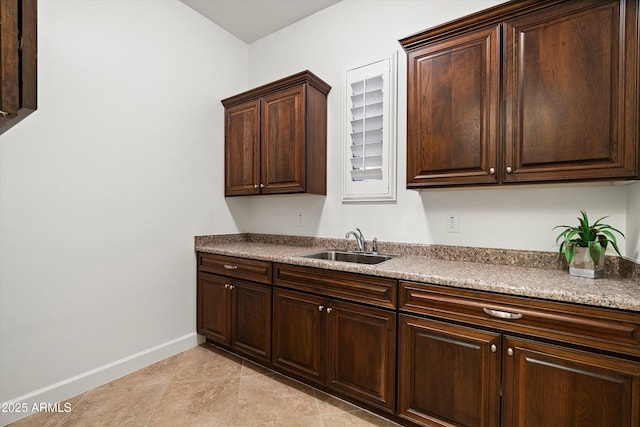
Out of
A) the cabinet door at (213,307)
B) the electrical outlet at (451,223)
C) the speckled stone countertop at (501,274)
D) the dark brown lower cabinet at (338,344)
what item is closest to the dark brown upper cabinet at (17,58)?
the speckled stone countertop at (501,274)

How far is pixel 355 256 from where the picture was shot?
7.89 ft

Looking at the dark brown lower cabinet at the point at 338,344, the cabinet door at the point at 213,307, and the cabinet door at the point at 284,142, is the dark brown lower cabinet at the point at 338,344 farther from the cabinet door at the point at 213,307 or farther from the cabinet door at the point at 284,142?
the cabinet door at the point at 284,142

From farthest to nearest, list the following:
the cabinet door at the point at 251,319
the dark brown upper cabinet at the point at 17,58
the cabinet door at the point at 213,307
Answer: the cabinet door at the point at 213,307 < the cabinet door at the point at 251,319 < the dark brown upper cabinet at the point at 17,58

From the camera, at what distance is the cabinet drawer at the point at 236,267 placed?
2.24 m

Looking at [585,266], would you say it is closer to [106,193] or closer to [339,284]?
[339,284]

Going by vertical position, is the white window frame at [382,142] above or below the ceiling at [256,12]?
below

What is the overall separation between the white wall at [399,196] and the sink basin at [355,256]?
0.62 feet

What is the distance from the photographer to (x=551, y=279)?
1.48m

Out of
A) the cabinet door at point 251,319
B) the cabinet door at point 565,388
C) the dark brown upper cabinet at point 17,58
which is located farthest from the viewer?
the cabinet door at point 251,319

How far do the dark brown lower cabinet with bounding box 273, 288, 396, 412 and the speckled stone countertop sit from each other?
0.25 metres

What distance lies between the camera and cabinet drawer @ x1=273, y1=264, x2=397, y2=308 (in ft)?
5.55

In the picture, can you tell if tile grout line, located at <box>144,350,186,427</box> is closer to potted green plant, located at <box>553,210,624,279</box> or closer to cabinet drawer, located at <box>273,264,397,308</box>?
cabinet drawer, located at <box>273,264,397,308</box>

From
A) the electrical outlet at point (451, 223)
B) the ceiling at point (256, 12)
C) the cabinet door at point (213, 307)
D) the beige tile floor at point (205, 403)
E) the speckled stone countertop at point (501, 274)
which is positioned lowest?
the beige tile floor at point (205, 403)

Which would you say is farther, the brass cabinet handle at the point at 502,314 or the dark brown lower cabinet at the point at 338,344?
the dark brown lower cabinet at the point at 338,344
